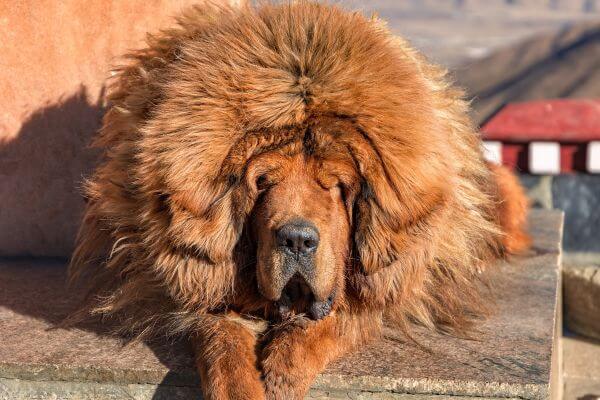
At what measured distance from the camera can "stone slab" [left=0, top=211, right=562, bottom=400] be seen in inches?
110

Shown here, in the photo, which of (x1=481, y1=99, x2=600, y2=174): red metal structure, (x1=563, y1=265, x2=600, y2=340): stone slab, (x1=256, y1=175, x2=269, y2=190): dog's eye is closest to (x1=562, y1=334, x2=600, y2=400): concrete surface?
(x1=563, y1=265, x2=600, y2=340): stone slab

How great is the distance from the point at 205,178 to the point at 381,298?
26.7 inches

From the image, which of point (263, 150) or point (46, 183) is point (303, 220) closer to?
point (263, 150)

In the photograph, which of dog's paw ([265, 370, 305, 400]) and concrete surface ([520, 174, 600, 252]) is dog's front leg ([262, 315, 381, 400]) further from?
concrete surface ([520, 174, 600, 252])

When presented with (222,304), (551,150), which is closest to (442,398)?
(222,304)

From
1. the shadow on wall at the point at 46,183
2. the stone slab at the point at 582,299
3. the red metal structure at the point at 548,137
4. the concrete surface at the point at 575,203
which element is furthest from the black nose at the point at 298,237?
the concrete surface at the point at 575,203

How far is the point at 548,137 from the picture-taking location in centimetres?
625

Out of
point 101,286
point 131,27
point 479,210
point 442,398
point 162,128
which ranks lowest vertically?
point 442,398

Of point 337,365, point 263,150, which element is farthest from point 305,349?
point 263,150

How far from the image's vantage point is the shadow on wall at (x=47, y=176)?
14.0ft

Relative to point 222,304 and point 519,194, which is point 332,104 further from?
point 519,194

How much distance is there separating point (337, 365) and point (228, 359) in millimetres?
361

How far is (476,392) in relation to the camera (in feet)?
9.09

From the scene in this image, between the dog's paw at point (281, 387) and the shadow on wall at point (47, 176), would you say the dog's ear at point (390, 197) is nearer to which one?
the dog's paw at point (281, 387)
